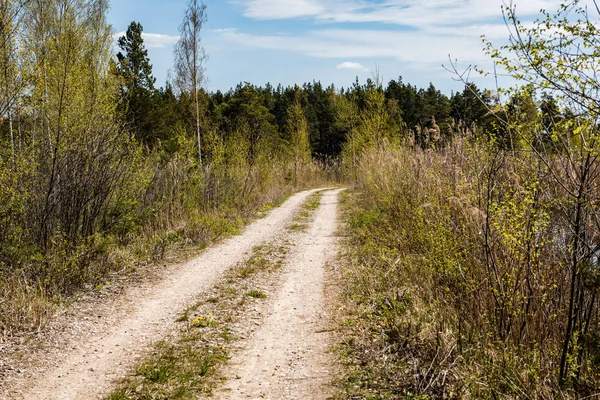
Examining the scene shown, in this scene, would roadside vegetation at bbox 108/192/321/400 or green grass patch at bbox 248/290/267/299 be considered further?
green grass patch at bbox 248/290/267/299

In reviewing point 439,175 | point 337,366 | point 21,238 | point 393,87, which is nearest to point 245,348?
point 337,366

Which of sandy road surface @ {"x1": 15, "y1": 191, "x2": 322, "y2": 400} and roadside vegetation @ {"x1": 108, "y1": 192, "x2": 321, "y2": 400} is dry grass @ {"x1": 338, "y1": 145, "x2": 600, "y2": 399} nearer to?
roadside vegetation @ {"x1": 108, "y1": 192, "x2": 321, "y2": 400}

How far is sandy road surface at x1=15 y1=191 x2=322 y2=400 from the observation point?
14.1 feet

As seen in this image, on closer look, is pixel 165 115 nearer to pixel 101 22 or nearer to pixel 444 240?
pixel 101 22

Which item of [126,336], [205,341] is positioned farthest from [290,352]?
[126,336]

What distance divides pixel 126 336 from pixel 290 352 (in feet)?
6.35

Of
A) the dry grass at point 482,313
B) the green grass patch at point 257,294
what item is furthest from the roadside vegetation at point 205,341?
the dry grass at point 482,313

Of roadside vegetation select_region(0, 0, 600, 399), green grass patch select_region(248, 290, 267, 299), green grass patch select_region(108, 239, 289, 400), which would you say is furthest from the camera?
green grass patch select_region(248, 290, 267, 299)

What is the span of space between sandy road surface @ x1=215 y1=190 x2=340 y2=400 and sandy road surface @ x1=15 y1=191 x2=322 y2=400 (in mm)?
1147

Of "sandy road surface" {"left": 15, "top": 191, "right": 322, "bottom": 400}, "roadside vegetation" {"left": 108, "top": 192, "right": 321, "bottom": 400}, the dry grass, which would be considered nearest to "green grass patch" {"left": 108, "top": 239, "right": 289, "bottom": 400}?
"roadside vegetation" {"left": 108, "top": 192, "right": 321, "bottom": 400}

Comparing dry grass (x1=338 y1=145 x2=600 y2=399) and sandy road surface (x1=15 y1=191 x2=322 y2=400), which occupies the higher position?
dry grass (x1=338 y1=145 x2=600 y2=399)

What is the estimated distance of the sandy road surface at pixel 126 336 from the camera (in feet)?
14.1

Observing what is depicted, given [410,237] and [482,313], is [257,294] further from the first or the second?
[482,313]

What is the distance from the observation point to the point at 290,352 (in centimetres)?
511
